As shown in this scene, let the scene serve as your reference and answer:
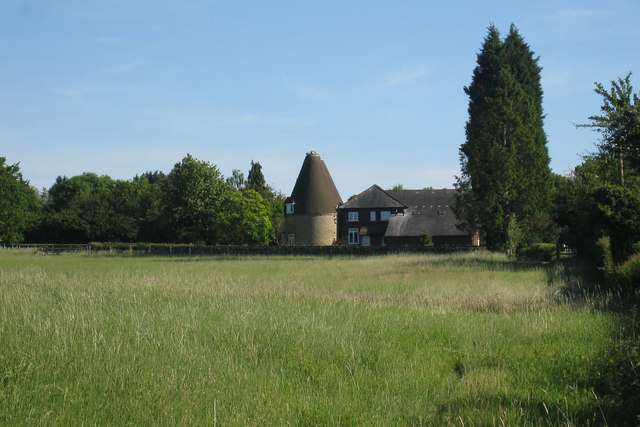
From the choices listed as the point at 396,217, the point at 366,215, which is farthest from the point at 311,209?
the point at 396,217

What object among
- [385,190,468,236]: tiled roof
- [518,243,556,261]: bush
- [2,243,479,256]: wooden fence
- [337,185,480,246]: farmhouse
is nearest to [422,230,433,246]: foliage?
[337,185,480,246]: farmhouse

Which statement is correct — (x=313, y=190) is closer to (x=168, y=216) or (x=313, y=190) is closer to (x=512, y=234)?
(x=168, y=216)

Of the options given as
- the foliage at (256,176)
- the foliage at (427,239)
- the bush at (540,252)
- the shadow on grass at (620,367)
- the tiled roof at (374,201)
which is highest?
the foliage at (256,176)

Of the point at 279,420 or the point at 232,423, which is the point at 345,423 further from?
the point at 232,423

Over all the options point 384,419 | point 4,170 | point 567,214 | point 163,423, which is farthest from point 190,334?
point 4,170

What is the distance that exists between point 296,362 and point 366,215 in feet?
197

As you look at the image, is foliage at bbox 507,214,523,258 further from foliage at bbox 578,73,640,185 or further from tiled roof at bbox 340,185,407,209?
tiled roof at bbox 340,185,407,209

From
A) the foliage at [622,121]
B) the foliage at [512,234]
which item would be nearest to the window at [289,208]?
the foliage at [512,234]

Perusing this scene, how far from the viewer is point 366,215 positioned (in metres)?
67.8

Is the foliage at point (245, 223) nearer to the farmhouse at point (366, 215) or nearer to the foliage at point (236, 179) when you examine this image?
the farmhouse at point (366, 215)

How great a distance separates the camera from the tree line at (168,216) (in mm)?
66062

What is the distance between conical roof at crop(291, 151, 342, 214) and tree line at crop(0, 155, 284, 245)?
4175mm

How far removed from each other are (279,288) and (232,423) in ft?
37.5

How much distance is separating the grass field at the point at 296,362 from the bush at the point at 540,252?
2537 centimetres
